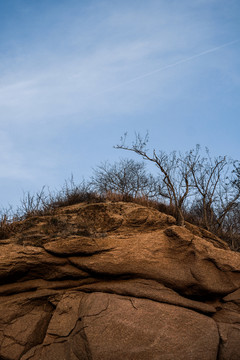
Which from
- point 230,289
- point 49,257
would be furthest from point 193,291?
point 49,257

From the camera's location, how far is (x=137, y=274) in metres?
5.31

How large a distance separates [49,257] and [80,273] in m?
0.69

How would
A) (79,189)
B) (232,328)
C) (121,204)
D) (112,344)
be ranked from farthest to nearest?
1. (79,189)
2. (121,204)
3. (232,328)
4. (112,344)

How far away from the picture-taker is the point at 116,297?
4.82 meters

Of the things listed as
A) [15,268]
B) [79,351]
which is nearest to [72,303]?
[79,351]

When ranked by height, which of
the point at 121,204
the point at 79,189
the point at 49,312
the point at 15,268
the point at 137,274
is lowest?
the point at 49,312

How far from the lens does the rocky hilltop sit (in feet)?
14.2

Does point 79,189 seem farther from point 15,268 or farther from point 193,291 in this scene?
point 193,291

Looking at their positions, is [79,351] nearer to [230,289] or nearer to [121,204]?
[230,289]

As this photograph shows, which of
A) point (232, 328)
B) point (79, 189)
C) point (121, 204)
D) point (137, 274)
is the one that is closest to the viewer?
point (232, 328)

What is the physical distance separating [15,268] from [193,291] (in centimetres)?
349

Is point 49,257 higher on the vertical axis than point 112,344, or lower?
higher

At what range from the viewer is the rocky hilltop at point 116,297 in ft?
14.2

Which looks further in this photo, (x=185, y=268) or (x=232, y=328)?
(x=185, y=268)
